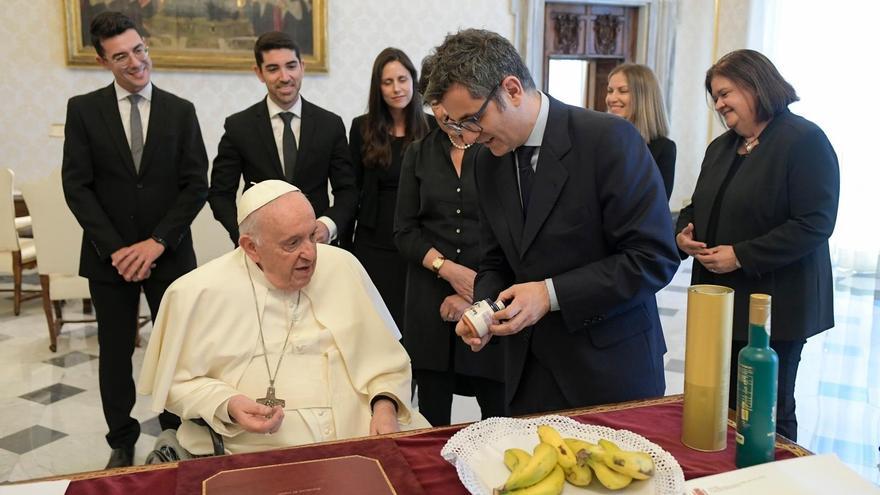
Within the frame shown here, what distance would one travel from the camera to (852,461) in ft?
11.9

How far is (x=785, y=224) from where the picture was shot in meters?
2.85

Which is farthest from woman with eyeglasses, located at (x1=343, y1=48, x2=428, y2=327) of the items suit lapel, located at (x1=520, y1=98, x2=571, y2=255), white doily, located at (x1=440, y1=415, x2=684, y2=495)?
white doily, located at (x1=440, y1=415, x2=684, y2=495)

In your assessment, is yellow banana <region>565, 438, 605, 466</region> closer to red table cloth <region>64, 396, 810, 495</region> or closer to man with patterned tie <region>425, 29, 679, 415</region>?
red table cloth <region>64, 396, 810, 495</region>

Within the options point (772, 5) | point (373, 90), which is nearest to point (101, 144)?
point (373, 90)

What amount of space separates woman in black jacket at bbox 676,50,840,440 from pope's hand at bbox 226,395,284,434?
1.70 metres

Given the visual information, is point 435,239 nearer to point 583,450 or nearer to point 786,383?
point 786,383

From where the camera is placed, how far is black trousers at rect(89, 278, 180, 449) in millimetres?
3627

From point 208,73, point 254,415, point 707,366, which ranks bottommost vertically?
point 254,415

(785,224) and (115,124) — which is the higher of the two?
(115,124)

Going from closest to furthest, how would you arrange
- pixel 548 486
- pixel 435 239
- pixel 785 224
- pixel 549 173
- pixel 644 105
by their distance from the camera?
1. pixel 548 486
2. pixel 549 173
3. pixel 785 224
4. pixel 435 239
5. pixel 644 105

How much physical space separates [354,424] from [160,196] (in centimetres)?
173

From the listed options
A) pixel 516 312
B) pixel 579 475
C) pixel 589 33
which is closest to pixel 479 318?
pixel 516 312

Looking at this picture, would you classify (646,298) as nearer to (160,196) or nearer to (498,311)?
(498,311)

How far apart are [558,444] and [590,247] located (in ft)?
2.34
